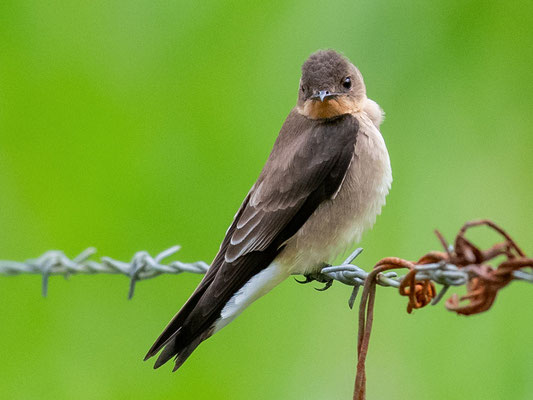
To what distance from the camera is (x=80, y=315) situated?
5.50 metres

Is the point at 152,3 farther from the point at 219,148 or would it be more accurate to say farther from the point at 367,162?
the point at 367,162

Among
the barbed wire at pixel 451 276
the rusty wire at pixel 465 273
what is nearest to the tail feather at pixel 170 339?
the barbed wire at pixel 451 276

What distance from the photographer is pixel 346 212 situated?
4078mm

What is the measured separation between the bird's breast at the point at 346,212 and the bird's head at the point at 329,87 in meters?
0.32

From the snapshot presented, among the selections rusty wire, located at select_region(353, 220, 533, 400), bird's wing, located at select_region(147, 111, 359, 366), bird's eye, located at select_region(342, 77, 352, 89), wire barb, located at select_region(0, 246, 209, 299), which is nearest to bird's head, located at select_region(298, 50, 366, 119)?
bird's eye, located at select_region(342, 77, 352, 89)

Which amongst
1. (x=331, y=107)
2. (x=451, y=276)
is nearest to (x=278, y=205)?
(x=331, y=107)

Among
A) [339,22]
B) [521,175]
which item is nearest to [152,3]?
[339,22]

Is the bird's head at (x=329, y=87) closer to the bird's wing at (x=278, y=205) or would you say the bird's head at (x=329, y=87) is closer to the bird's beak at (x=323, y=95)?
the bird's beak at (x=323, y=95)

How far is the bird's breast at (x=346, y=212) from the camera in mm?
4078

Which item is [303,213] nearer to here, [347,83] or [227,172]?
[347,83]

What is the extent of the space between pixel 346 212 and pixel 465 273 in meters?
1.58

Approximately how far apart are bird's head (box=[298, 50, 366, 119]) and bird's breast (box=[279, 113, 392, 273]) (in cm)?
32

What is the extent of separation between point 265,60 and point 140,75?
2.79 feet

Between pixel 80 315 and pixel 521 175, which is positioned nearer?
pixel 80 315
